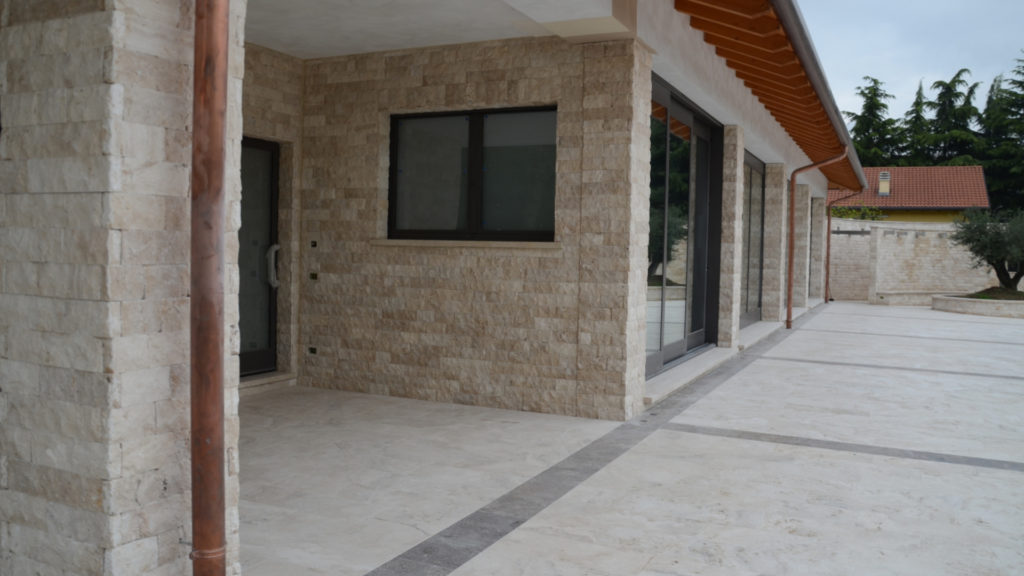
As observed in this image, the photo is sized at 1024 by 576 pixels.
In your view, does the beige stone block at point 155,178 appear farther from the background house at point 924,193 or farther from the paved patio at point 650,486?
the background house at point 924,193

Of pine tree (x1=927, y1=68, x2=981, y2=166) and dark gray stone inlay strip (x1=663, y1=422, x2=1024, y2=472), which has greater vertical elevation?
pine tree (x1=927, y1=68, x2=981, y2=166)

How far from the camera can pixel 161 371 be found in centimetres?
231

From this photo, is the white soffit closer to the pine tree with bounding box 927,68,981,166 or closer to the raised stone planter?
the raised stone planter

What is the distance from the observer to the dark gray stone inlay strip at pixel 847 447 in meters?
4.72

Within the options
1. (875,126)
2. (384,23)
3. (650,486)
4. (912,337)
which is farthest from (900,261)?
(875,126)

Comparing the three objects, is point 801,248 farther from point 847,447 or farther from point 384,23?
point 384,23

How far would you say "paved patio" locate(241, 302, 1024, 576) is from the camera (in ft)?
10.4

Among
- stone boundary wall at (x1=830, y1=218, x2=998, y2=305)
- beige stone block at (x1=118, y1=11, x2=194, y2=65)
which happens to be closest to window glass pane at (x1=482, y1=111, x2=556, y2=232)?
beige stone block at (x1=118, y1=11, x2=194, y2=65)

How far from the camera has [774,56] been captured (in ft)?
21.5

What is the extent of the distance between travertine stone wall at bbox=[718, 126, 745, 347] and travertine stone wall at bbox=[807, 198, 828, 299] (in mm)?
11105

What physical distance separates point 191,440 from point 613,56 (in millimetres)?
4315

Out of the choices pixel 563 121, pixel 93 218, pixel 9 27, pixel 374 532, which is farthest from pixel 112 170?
pixel 563 121

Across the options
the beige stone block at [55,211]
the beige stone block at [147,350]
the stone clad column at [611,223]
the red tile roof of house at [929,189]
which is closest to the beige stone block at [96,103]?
the beige stone block at [55,211]

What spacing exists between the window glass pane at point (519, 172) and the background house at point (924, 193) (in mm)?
29546
